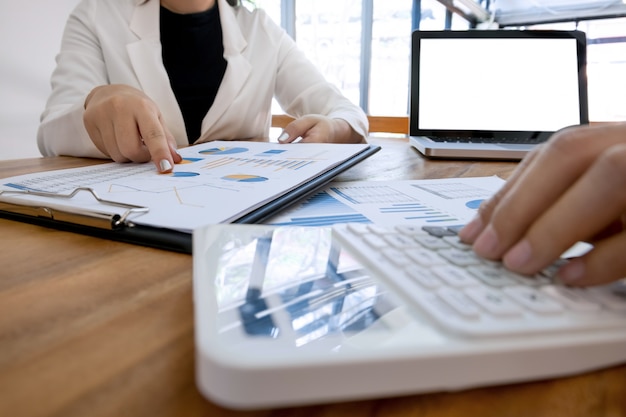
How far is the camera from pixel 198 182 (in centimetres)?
41

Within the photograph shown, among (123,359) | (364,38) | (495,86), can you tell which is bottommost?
(123,359)

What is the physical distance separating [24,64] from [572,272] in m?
1.87

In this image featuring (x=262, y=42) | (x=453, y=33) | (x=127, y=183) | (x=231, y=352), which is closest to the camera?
(x=231, y=352)

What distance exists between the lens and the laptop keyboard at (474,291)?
0.16 metres

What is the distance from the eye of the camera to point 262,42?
1.11 m

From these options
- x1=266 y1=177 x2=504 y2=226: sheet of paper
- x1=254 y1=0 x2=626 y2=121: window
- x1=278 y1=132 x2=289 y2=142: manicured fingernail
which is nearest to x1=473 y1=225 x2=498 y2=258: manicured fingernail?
x1=266 y1=177 x2=504 y2=226: sheet of paper

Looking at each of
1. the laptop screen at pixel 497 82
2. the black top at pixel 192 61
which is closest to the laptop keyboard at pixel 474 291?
the laptop screen at pixel 497 82

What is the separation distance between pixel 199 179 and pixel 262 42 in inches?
31.1

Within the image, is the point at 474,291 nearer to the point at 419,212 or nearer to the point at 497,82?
the point at 419,212

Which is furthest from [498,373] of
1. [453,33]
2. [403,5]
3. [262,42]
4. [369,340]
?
[403,5]

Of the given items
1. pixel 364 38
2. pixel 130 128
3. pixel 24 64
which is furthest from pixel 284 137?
pixel 364 38

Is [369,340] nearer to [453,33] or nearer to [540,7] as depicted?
[453,33]

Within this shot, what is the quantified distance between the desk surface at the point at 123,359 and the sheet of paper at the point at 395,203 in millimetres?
127

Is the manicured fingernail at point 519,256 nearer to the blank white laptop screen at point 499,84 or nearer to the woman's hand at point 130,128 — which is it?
the woman's hand at point 130,128
